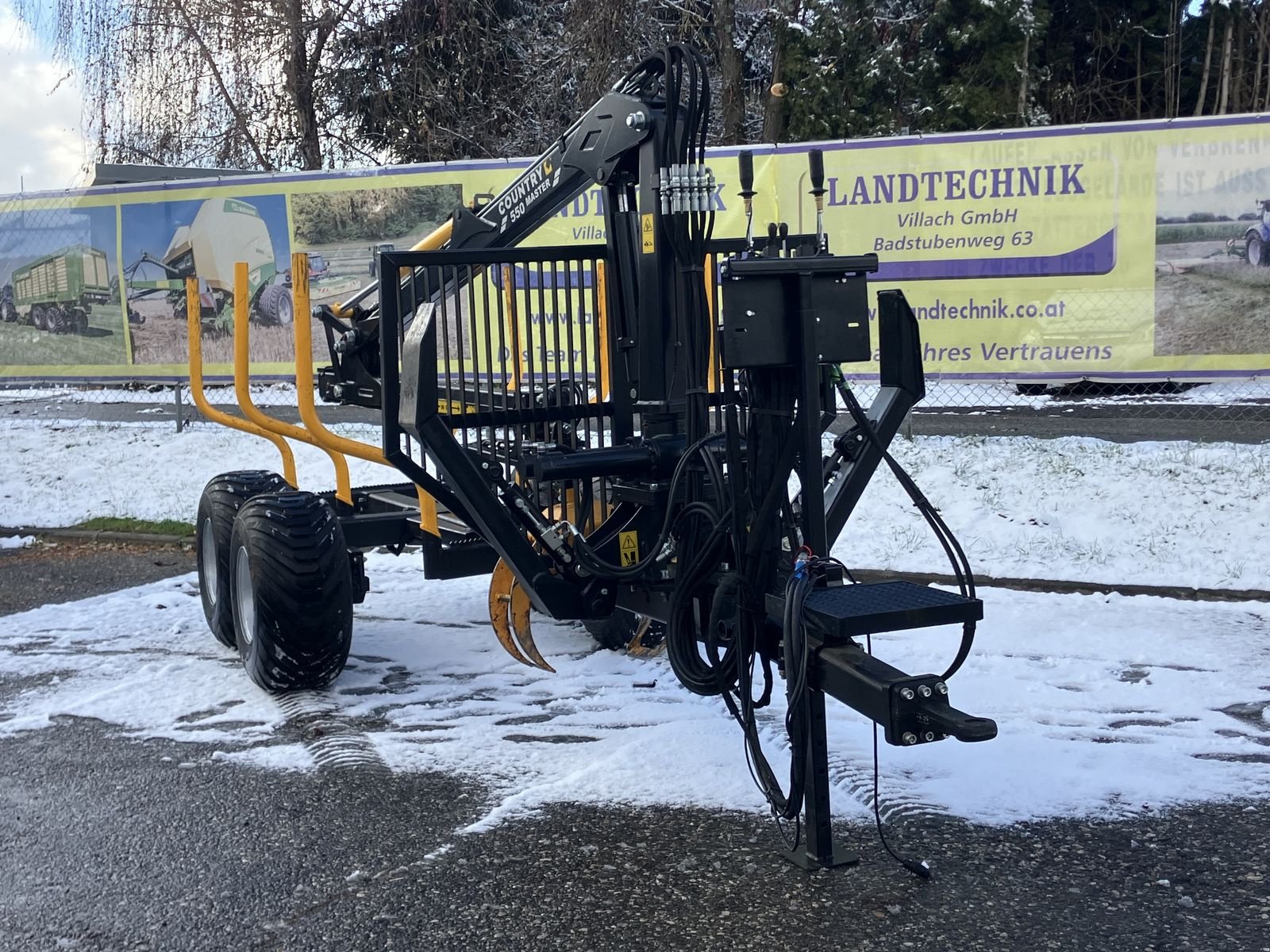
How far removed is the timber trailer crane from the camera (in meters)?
3.83

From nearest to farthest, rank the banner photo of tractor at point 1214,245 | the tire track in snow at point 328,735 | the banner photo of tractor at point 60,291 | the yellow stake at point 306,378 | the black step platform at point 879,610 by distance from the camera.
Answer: the black step platform at point 879,610 < the tire track in snow at point 328,735 < the yellow stake at point 306,378 < the banner photo of tractor at point 1214,245 < the banner photo of tractor at point 60,291

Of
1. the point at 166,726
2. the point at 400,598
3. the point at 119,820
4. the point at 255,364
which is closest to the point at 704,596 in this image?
the point at 119,820

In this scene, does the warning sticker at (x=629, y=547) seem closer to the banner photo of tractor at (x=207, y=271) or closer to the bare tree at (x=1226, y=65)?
the banner photo of tractor at (x=207, y=271)

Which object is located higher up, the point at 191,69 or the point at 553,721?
the point at 191,69

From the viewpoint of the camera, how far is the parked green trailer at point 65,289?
12961 millimetres

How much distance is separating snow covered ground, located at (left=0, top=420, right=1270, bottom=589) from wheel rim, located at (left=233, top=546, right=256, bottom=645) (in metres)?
3.71

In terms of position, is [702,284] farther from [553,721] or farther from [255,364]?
[255,364]

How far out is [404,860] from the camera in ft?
13.6

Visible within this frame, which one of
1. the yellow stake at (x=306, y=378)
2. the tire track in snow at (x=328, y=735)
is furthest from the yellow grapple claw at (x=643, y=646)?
the tire track in snow at (x=328, y=735)

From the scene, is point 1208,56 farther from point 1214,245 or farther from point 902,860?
point 902,860

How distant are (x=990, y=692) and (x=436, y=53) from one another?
15.9m

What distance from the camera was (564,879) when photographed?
3.96 meters

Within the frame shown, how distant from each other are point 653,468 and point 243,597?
2.22m

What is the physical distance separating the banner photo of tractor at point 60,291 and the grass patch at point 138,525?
275 centimetres
